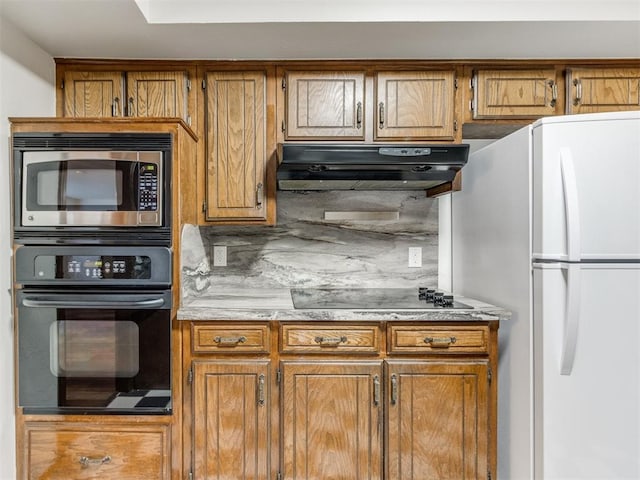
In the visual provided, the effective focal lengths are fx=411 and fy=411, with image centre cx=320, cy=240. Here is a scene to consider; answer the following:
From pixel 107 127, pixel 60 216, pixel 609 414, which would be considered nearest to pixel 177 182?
pixel 107 127

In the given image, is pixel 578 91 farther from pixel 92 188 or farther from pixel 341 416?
pixel 92 188

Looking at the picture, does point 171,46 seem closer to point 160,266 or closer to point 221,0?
point 221,0

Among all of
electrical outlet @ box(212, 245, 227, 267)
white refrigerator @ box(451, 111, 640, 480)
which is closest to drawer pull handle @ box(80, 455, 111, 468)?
electrical outlet @ box(212, 245, 227, 267)

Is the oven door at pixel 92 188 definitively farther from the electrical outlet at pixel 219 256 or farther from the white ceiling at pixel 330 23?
the electrical outlet at pixel 219 256

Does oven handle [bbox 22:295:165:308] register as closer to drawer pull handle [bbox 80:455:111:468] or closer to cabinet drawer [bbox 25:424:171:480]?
cabinet drawer [bbox 25:424:171:480]

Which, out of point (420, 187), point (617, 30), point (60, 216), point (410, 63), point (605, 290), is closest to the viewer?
point (605, 290)

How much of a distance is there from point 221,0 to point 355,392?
182 centimetres

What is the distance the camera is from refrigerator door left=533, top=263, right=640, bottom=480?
1561 mm

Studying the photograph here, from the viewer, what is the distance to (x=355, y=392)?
71.9 inches

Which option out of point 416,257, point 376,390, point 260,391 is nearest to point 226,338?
point 260,391

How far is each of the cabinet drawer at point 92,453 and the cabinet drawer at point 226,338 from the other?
17.2 inches

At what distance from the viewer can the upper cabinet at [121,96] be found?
2.11 meters

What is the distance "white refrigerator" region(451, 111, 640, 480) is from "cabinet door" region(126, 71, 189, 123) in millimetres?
1659

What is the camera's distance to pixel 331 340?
183 centimetres
